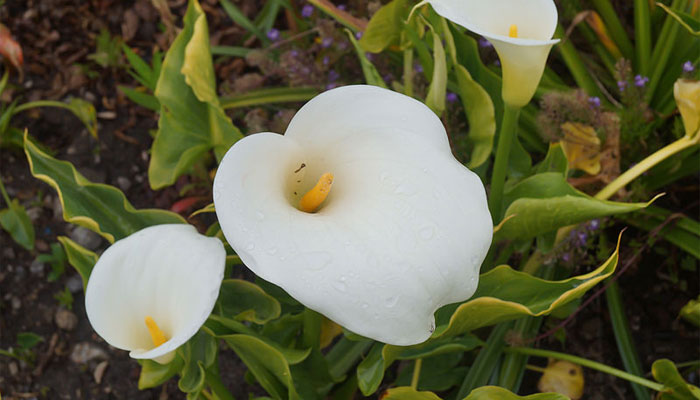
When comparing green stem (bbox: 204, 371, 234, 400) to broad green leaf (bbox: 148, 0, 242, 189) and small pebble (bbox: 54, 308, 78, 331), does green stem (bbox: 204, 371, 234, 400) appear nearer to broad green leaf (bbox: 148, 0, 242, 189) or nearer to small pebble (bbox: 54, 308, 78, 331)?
broad green leaf (bbox: 148, 0, 242, 189)

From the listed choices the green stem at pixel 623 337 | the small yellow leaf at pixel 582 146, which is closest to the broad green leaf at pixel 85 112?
the small yellow leaf at pixel 582 146

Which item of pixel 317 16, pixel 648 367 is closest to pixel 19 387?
pixel 317 16

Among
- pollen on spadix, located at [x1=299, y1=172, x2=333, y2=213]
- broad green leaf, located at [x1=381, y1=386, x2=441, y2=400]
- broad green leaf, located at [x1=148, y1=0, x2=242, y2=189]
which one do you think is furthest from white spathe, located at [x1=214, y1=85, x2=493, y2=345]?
broad green leaf, located at [x1=148, y1=0, x2=242, y2=189]

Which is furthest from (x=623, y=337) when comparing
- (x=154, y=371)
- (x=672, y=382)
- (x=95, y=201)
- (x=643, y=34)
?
(x=95, y=201)

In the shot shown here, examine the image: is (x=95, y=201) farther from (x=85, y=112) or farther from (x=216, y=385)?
(x=85, y=112)

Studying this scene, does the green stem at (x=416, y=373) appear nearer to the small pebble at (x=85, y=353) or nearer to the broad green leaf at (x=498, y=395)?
the broad green leaf at (x=498, y=395)

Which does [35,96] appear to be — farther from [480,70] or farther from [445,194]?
[445,194]
